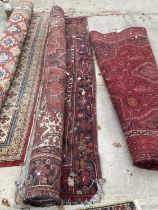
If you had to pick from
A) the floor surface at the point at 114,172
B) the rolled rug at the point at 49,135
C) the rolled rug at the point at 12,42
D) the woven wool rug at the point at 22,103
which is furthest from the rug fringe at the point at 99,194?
the rolled rug at the point at 12,42

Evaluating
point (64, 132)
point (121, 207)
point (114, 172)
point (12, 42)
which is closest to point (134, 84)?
point (64, 132)

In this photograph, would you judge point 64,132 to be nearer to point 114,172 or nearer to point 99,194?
point 114,172

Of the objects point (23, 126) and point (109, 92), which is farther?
point (109, 92)

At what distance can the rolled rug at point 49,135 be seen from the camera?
10.2ft

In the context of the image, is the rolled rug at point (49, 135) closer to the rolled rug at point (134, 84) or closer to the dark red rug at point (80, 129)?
the dark red rug at point (80, 129)

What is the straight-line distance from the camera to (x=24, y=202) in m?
3.16

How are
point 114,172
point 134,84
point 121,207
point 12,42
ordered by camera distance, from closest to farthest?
point 121,207, point 114,172, point 134,84, point 12,42

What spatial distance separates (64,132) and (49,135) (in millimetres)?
365

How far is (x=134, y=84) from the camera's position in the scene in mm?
4238

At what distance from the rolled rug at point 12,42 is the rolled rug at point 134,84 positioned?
3.97ft

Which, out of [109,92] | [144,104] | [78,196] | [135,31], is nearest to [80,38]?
[135,31]

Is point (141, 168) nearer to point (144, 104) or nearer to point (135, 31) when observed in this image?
point (144, 104)

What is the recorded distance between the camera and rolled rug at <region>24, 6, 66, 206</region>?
3107mm

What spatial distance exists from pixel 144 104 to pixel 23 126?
156cm
